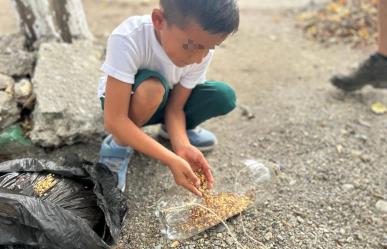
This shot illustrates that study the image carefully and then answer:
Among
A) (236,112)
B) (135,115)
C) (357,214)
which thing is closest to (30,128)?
(135,115)

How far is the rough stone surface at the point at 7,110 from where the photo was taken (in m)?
2.18

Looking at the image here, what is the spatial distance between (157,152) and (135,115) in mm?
263

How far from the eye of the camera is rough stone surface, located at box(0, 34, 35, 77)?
2426 millimetres

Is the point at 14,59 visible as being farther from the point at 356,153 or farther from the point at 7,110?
the point at 356,153

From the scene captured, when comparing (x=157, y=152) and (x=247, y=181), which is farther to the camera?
(x=247, y=181)

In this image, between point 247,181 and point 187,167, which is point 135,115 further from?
point 247,181

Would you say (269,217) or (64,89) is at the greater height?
(64,89)

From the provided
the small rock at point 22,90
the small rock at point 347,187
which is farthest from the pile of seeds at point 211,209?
the small rock at point 22,90

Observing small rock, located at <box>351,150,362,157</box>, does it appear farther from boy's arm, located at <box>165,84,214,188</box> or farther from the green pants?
boy's arm, located at <box>165,84,214,188</box>

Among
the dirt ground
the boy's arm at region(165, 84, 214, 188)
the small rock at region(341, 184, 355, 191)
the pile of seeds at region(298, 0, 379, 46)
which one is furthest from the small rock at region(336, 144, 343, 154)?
the pile of seeds at region(298, 0, 379, 46)

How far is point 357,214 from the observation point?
202cm

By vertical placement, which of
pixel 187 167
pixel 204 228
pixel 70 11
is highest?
pixel 70 11

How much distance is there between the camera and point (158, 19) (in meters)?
1.60

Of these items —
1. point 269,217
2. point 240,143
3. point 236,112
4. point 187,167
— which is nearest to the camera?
point 187,167
